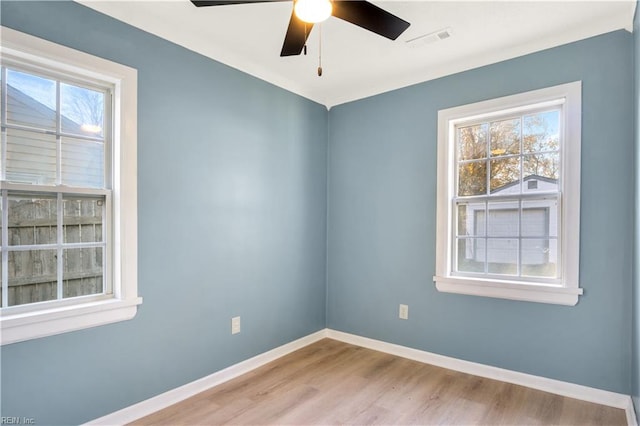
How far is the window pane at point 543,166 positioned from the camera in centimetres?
251

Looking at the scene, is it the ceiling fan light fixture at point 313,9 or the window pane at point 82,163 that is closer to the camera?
the ceiling fan light fixture at point 313,9

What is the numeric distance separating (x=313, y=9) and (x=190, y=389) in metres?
2.43

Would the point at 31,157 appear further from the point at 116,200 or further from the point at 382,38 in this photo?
the point at 382,38

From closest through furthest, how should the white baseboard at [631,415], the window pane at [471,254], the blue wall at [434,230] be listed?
the white baseboard at [631,415] → the blue wall at [434,230] → the window pane at [471,254]

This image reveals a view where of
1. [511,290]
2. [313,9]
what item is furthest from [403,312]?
[313,9]

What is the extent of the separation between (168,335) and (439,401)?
186 cm

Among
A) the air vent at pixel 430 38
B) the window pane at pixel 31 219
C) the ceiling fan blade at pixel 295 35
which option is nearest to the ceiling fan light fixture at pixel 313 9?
the ceiling fan blade at pixel 295 35

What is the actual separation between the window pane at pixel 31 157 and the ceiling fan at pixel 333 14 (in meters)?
1.14

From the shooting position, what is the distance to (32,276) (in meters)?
1.87

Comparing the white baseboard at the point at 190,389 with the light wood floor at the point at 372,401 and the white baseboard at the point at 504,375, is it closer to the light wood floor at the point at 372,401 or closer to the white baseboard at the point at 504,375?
the light wood floor at the point at 372,401

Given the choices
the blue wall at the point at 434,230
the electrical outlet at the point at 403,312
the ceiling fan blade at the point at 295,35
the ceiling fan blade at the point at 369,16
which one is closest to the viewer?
the ceiling fan blade at the point at 369,16

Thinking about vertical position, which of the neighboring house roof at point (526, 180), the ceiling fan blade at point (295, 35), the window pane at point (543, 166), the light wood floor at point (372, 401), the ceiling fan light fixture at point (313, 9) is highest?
the ceiling fan blade at point (295, 35)

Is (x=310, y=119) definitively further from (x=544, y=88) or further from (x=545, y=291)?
(x=545, y=291)

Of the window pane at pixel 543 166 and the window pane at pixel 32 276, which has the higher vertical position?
the window pane at pixel 543 166
